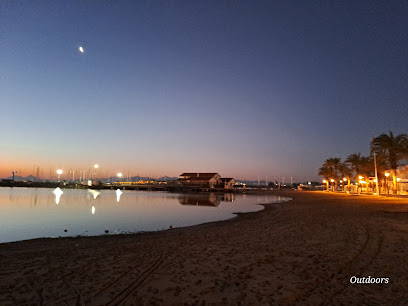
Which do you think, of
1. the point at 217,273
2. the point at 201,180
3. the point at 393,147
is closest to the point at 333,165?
the point at 393,147

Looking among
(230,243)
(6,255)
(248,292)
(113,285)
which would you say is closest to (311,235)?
(230,243)

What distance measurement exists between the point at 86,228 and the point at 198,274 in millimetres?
17254

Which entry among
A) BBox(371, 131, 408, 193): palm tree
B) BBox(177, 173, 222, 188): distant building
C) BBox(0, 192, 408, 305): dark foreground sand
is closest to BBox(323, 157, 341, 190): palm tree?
BBox(371, 131, 408, 193): palm tree

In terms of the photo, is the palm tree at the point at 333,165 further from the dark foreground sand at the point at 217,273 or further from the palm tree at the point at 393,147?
the dark foreground sand at the point at 217,273

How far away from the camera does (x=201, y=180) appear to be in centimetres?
12294

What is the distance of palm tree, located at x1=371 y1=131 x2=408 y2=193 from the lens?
46438mm

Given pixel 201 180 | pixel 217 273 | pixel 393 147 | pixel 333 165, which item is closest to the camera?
pixel 217 273

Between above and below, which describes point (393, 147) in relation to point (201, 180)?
above

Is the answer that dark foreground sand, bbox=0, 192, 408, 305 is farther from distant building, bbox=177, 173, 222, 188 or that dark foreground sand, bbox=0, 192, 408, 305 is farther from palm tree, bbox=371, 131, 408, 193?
distant building, bbox=177, 173, 222, 188

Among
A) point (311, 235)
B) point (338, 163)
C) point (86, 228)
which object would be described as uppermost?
point (338, 163)

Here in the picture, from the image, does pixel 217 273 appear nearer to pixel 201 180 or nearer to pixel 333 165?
pixel 333 165

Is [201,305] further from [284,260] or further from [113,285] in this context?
[284,260]

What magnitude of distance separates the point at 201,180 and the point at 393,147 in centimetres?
8601

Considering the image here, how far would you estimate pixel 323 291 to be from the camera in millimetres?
5938
